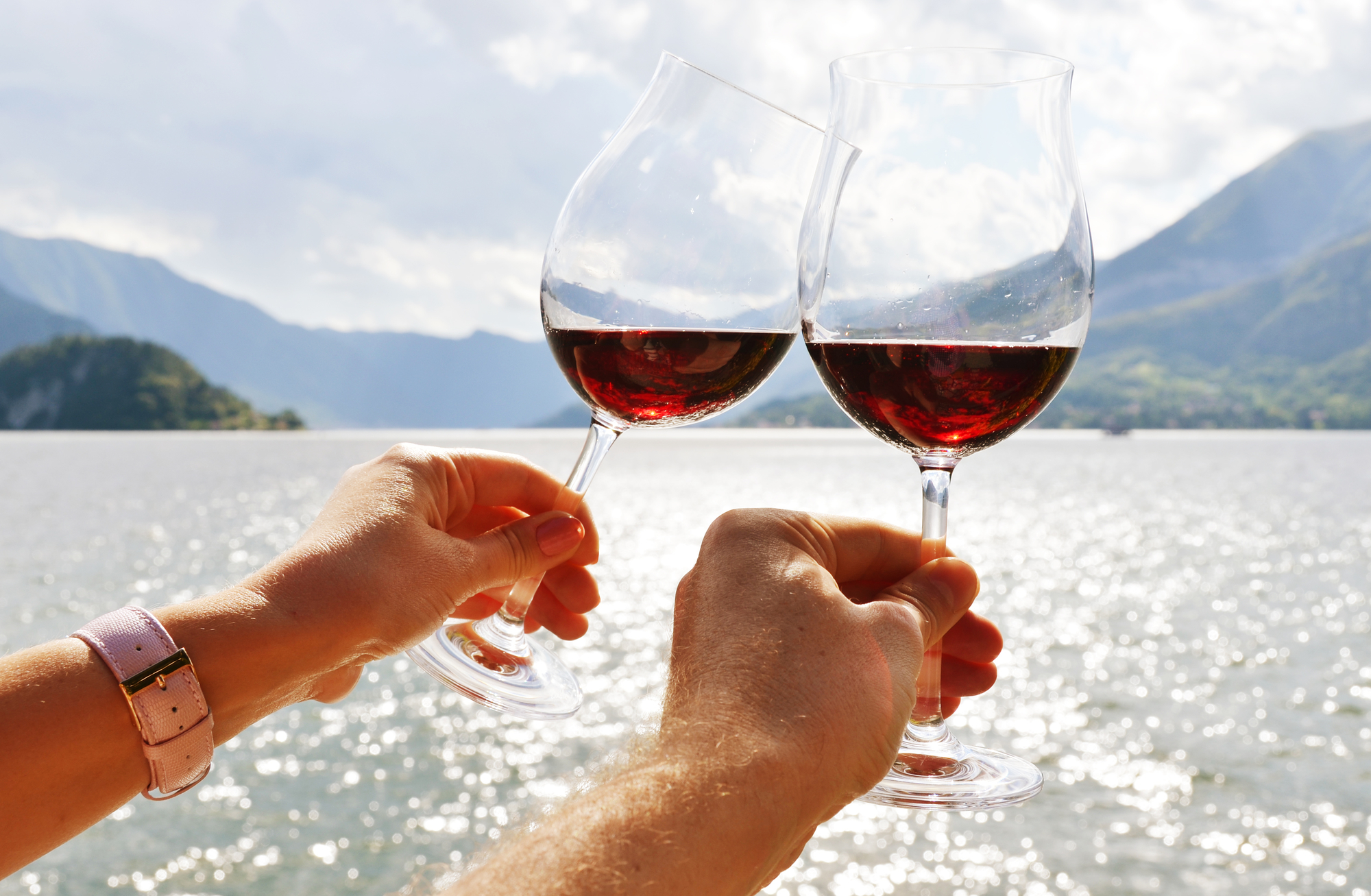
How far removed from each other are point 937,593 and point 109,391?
159 m

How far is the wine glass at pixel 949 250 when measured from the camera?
138cm

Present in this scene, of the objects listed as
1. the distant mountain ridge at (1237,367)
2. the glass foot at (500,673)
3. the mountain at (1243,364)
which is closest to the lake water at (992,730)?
the glass foot at (500,673)

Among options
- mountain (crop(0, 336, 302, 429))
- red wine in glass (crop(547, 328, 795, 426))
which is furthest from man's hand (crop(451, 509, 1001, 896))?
mountain (crop(0, 336, 302, 429))

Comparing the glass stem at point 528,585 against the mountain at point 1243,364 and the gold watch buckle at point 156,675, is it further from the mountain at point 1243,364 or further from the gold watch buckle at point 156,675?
the mountain at point 1243,364

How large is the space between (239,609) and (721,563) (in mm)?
944

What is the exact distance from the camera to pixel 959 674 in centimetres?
200

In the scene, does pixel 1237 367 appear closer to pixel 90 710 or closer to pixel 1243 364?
pixel 1243 364

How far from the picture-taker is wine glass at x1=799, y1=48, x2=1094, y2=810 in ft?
4.54

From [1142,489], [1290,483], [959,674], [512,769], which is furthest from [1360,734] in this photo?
[1290,483]

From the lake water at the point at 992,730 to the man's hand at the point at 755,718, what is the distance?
207mm

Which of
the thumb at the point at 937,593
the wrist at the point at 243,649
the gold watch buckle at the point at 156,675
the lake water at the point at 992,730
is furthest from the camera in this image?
the lake water at the point at 992,730

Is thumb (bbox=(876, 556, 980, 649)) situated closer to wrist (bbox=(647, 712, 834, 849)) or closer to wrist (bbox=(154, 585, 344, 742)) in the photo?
wrist (bbox=(647, 712, 834, 849))

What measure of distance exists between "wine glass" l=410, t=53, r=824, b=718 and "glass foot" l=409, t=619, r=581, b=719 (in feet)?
0.10

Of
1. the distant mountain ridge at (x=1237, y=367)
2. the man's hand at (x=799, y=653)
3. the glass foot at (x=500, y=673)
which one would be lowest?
the glass foot at (x=500, y=673)
